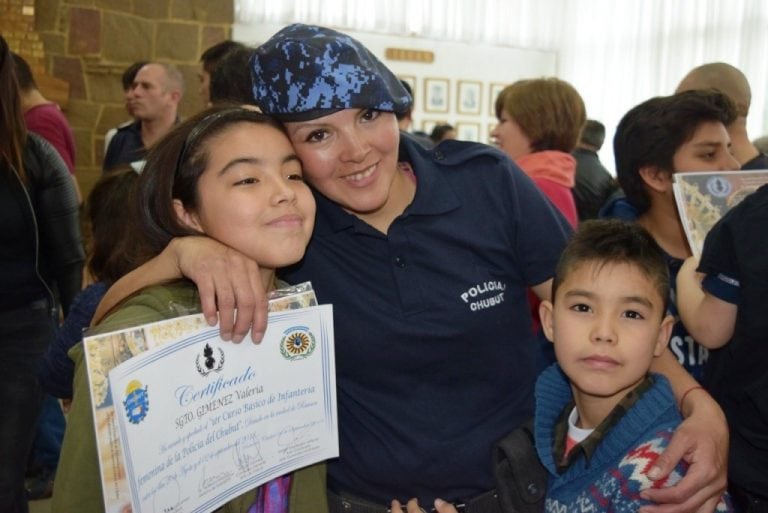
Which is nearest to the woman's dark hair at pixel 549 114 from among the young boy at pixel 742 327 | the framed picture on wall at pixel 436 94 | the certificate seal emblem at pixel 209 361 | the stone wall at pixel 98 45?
the young boy at pixel 742 327

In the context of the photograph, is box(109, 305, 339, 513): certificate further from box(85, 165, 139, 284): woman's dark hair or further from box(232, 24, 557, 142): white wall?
box(232, 24, 557, 142): white wall

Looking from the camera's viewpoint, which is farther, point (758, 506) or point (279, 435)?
point (758, 506)

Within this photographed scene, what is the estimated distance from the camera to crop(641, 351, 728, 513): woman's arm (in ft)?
4.30

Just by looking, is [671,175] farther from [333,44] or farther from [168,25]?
[168,25]

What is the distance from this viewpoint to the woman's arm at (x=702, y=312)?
169cm

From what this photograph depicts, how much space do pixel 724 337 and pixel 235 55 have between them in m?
1.63

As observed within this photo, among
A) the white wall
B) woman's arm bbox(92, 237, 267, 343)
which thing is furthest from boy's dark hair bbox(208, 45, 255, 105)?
the white wall

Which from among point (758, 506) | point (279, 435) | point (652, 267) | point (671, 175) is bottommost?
point (758, 506)

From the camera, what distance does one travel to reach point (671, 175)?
2203 mm

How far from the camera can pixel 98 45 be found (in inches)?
267

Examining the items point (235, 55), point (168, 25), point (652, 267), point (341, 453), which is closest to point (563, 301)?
point (652, 267)

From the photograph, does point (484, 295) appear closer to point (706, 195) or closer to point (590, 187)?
point (706, 195)

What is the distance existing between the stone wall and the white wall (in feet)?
6.74

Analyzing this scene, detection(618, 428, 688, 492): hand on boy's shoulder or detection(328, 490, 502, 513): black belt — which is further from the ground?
detection(618, 428, 688, 492): hand on boy's shoulder
